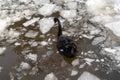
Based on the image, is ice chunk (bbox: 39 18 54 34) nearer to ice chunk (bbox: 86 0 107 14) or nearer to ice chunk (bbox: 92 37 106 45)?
ice chunk (bbox: 86 0 107 14)

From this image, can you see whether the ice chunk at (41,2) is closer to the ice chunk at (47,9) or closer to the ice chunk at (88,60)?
the ice chunk at (47,9)

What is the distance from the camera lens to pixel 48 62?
3.91 metres

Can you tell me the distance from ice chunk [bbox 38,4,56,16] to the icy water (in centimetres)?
57

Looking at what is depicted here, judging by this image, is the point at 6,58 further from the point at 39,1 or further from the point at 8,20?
the point at 39,1

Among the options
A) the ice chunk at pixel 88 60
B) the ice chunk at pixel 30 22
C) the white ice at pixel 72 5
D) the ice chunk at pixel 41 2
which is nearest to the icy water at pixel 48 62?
the ice chunk at pixel 88 60

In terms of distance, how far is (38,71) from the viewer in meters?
3.79

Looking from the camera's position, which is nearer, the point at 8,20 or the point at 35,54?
the point at 35,54

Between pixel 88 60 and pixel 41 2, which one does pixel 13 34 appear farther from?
pixel 88 60

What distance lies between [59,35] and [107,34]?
0.72m

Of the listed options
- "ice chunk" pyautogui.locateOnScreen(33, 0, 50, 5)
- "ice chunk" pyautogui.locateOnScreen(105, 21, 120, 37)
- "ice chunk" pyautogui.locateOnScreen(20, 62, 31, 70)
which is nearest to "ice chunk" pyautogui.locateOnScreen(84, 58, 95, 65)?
"ice chunk" pyautogui.locateOnScreen(105, 21, 120, 37)

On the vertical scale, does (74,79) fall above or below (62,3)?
below

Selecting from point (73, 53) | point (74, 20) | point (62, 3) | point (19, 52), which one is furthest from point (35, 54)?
point (62, 3)

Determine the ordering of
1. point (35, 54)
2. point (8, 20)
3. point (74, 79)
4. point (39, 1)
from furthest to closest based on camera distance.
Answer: point (39, 1) < point (8, 20) < point (35, 54) < point (74, 79)

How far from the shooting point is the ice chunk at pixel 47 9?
→ 4.90 meters
